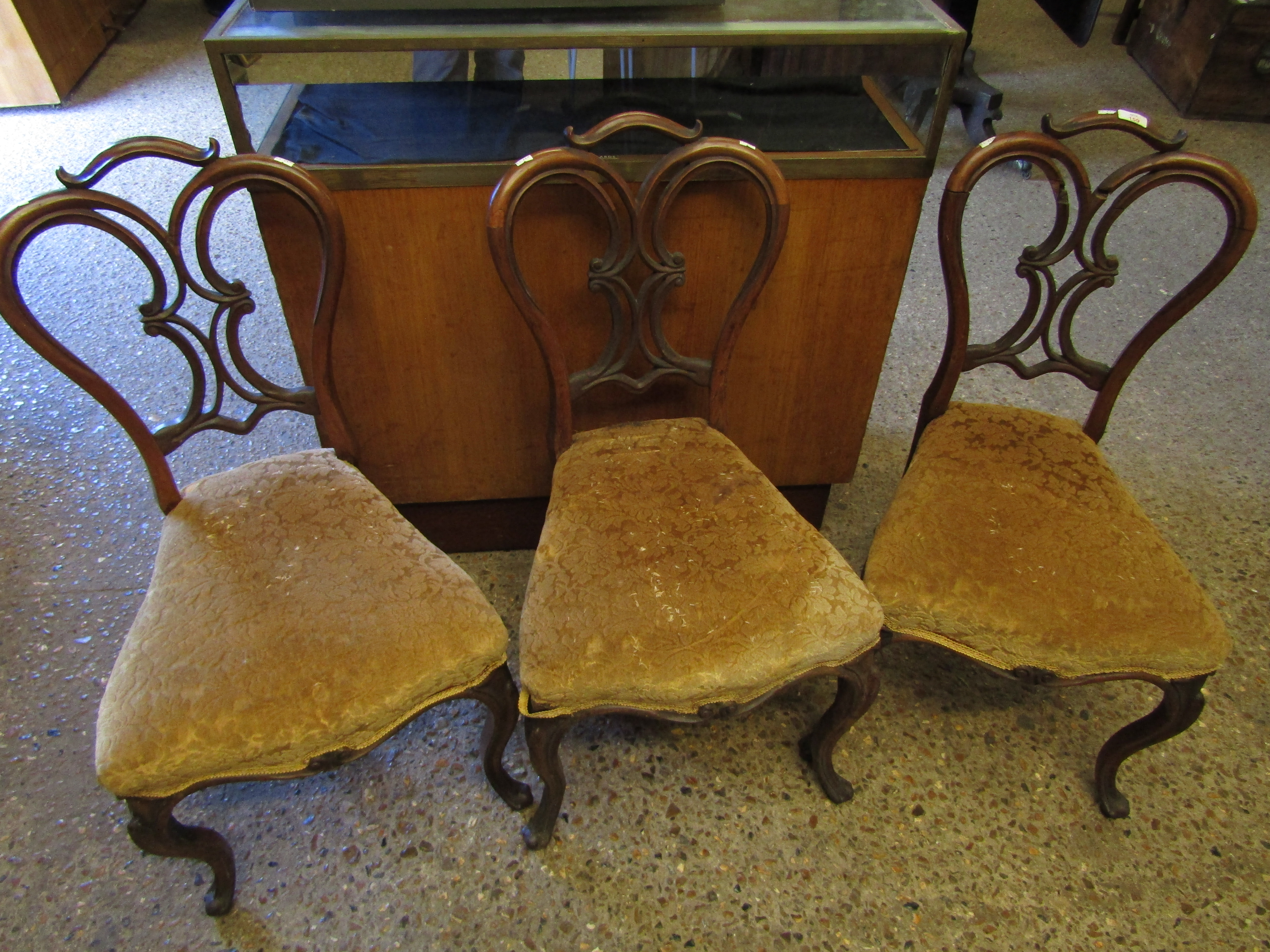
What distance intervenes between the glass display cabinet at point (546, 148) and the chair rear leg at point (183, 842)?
68 centimetres

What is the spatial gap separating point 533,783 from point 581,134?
1009 mm

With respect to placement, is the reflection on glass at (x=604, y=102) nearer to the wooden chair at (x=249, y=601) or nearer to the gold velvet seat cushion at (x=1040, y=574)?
the wooden chair at (x=249, y=601)

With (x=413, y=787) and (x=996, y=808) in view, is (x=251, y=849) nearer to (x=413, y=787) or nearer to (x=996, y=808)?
(x=413, y=787)

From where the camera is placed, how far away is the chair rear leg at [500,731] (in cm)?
120

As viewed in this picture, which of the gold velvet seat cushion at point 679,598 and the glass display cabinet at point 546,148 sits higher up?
the glass display cabinet at point 546,148

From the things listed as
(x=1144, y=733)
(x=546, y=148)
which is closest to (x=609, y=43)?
(x=546, y=148)

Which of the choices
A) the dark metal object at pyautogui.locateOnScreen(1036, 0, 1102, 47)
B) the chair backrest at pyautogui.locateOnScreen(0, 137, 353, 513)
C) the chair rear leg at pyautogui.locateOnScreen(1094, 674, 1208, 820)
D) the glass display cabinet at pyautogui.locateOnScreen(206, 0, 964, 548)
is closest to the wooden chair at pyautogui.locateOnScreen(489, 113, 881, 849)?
the glass display cabinet at pyautogui.locateOnScreen(206, 0, 964, 548)

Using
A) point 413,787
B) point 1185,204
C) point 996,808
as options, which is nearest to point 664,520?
point 413,787

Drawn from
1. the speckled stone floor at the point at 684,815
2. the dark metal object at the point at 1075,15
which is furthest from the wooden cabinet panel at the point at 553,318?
the dark metal object at the point at 1075,15

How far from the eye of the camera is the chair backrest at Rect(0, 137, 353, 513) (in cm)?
107

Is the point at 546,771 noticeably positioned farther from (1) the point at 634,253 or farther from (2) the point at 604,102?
(2) the point at 604,102

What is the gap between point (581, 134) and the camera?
48.9 inches

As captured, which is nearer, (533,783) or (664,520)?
(664,520)

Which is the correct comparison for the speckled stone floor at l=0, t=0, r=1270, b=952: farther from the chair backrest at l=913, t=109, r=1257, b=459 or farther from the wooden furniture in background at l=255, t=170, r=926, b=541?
the chair backrest at l=913, t=109, r=1257, b=459
